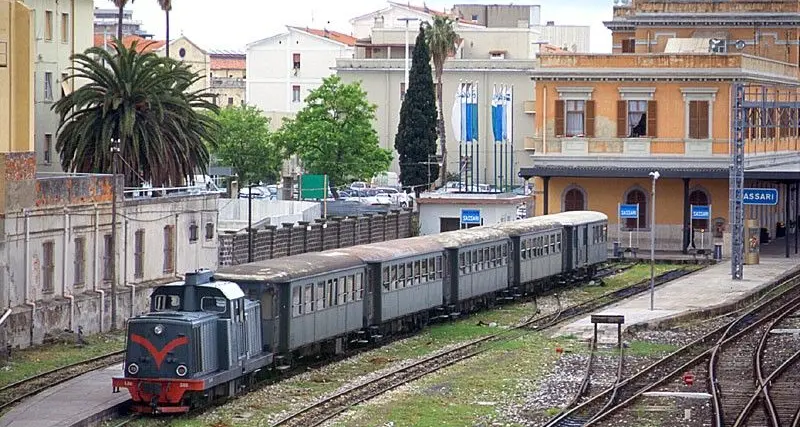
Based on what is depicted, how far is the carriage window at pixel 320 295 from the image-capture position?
105 ft

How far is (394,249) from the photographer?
37344 millimetres

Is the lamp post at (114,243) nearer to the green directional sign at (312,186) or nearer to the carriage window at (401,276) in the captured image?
the carriage window at (401,276)

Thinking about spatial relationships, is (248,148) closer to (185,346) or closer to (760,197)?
(760,197)

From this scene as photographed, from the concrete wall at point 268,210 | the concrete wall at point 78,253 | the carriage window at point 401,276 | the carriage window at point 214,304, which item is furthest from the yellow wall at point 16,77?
the concrete wall at point 268,210

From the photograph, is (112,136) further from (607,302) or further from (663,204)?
(663,204)

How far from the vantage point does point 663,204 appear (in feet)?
222

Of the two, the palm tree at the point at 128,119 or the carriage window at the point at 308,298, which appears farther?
the palm tree at the point at 128,119

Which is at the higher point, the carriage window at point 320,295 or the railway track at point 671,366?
the carriage window at point 320,295

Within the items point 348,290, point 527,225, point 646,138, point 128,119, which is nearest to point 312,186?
point 646,138

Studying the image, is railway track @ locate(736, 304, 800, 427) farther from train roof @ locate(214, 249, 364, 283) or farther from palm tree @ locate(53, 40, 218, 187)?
palm tree @ locate(53, 40, 218, 187)

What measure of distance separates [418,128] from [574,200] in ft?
55.1

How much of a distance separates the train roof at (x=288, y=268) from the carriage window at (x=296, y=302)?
0.83ft

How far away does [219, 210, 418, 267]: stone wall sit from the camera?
48750mm

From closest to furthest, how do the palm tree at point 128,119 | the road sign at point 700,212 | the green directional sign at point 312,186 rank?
the palm tree at point 128,119
the road sign at point 700,212
the green directional sign at point 312,186
